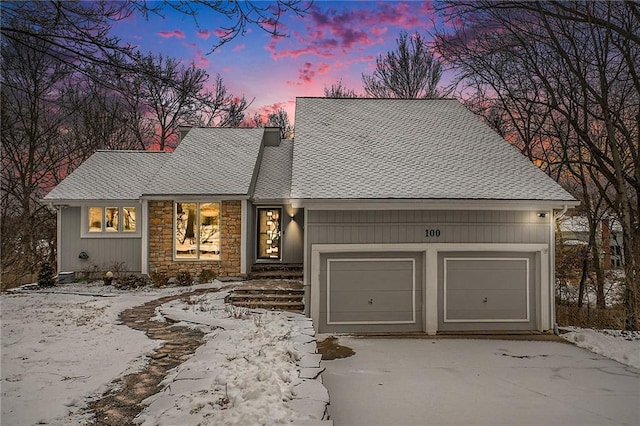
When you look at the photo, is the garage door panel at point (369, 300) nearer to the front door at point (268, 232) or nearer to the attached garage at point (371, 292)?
the attached garage at point (371, 292)

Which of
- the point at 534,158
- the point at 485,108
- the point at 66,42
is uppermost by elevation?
the point at 485,108

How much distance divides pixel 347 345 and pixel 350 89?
2008cm

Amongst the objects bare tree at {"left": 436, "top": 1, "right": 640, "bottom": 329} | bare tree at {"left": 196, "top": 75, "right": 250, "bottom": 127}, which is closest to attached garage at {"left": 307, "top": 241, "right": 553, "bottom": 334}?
bare tree at {"left": 436, "top": 1, "right": 640, "bottom": 329}

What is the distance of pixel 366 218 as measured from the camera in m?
9.48

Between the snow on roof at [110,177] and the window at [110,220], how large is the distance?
501 mm

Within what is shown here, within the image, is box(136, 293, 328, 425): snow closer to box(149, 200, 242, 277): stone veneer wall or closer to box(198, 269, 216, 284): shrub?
box(198, 269, 216, 284): shrub

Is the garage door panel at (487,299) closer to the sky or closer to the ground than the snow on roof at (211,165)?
closer to the ground

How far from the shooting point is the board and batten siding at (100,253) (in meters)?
13.9

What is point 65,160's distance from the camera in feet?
66.7

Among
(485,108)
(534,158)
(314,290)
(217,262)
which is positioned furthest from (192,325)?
(534,158)

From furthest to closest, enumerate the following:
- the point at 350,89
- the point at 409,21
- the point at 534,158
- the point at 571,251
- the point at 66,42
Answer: the point at 350,89 < the point at 534,158 < the point at 571,251 < the point at 409,21 < the point at 66,42

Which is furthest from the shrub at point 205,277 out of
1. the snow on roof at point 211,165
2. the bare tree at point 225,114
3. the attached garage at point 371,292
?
the bare tree at point 225,114

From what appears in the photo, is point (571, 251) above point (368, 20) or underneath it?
underneath

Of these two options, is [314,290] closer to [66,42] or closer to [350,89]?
[66,42]
